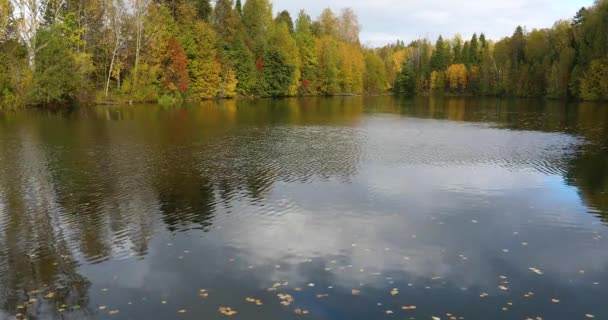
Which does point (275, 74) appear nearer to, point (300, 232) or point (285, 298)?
point (300, 232)

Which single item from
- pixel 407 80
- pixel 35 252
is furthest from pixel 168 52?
pixel 407 80

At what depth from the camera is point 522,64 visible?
106 m

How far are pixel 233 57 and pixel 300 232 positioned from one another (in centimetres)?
7495

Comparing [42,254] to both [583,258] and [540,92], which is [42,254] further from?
[540,92]

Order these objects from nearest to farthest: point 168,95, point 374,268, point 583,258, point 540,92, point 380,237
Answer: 1. point 374,268
2. point 583,258
3. point 380,237
4. point 168,95
5. point 540,92

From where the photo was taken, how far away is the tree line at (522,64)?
257 ft

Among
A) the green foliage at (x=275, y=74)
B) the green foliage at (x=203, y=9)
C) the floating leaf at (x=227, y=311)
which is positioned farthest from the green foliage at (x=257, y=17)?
the floating leaf at (x=227, y=311)

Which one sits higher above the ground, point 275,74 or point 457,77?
point 275,74

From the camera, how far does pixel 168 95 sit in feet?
230

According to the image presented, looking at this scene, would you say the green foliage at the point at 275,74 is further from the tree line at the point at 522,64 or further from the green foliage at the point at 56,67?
the tree line at the point at 522,64

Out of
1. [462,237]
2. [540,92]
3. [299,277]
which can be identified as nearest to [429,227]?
[462,237]

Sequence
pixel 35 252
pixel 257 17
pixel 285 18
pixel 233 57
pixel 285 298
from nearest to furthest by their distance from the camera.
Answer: pixel 285 298 < pixel 35 252 < pixel 233 57 < pixel 257 17 < pixel 285 18

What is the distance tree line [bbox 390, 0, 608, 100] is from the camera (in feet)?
257

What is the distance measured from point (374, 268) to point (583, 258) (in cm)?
480
